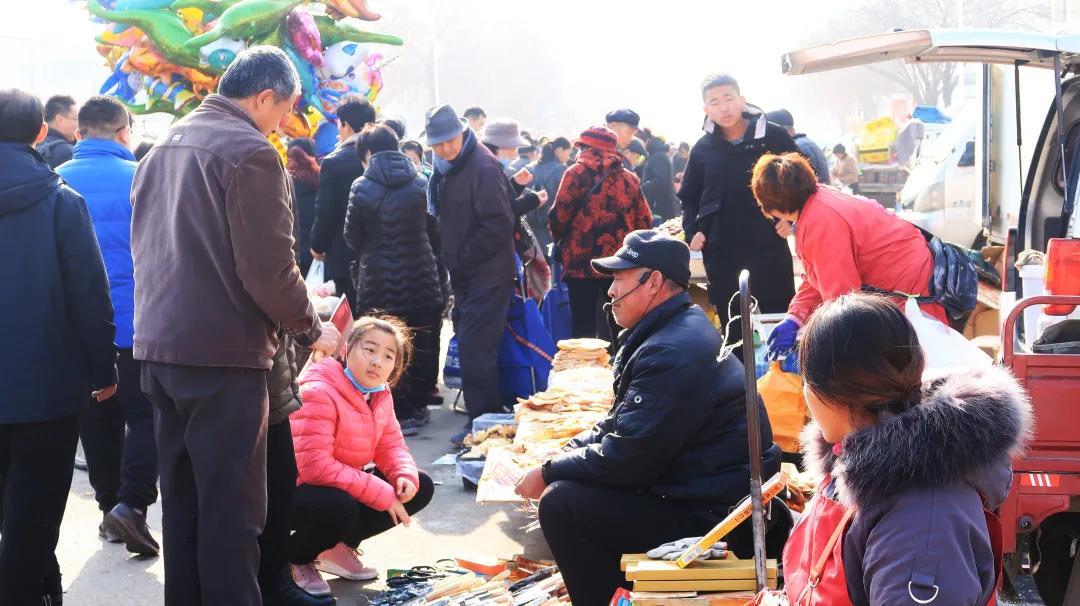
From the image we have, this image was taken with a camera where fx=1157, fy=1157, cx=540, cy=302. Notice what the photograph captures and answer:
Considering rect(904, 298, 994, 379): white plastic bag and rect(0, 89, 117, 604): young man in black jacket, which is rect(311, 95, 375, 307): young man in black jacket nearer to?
rect(0, 89, 117, 604): young man in black jacket

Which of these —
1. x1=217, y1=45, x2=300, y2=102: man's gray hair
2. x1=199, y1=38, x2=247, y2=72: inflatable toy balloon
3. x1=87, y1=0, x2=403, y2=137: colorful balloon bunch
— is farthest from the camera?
x1=87, y1=0, x2=403, y2=137: colorful balloon bunch

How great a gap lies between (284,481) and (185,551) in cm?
49

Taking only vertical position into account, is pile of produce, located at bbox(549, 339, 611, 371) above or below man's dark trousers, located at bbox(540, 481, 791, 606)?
below

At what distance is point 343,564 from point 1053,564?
2.98 meters

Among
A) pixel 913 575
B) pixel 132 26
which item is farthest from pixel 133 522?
pixel 132 26

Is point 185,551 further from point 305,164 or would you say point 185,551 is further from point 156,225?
point 305,164

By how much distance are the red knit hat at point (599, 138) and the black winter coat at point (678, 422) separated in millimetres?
4100

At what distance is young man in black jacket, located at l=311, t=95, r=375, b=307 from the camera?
8.38 m

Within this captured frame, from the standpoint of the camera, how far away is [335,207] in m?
8.45

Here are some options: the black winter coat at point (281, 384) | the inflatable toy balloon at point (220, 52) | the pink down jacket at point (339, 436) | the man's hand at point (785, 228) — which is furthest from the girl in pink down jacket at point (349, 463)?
the inflatable toy balloon at point (220, 52)

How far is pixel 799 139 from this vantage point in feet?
28.0

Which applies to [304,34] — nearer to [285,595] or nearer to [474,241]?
[474,241]

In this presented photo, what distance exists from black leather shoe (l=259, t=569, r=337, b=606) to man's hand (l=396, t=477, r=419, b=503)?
1.98 ft

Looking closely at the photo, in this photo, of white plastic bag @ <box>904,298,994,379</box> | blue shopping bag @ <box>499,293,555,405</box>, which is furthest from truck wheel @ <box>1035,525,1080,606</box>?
blue shopping bag @ <box>499,293,555,405</box>
